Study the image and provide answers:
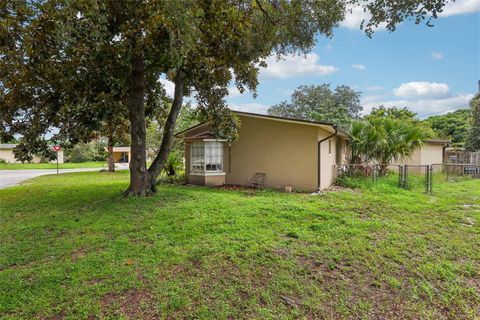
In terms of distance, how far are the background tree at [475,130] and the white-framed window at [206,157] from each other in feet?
77.6

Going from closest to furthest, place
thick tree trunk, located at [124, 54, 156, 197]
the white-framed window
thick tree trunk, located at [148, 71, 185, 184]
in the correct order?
thick tree trunk, located at [124, 54, 156, 197] → thick tree trunk, located at [148, 71, 185, 184] → the white-framed window

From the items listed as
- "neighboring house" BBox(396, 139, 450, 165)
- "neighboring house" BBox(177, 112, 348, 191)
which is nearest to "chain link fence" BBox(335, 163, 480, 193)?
"neighboring house" BBox(177, 112, 348, 191)

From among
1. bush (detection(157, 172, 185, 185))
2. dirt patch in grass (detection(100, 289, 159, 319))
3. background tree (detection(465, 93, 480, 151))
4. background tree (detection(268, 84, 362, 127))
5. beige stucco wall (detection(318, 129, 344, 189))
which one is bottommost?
dirt patch in grass (detection(100, 289, 159, 319))

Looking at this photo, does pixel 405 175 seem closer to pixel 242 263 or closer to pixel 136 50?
pixel 242 263

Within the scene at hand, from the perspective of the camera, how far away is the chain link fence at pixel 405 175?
11.8 m

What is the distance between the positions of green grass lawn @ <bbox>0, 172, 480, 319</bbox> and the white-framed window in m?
5.37

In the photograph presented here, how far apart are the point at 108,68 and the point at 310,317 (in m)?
6.93

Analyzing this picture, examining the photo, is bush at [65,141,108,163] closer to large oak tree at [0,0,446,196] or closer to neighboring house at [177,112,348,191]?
neighboring house at [177,112,348,191]

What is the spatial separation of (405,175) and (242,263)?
9.51 meters

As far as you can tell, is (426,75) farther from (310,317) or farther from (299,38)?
(310,317)

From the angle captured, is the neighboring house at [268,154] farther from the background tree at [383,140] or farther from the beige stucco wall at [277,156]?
the background tree at [383,140]

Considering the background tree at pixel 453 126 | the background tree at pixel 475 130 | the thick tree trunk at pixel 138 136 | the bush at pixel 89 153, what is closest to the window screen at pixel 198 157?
the thick tree trunk at pixel 138 136

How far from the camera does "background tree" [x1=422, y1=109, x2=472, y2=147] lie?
34516 millimetres

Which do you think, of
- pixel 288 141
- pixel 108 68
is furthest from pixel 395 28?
pixel 288 141
